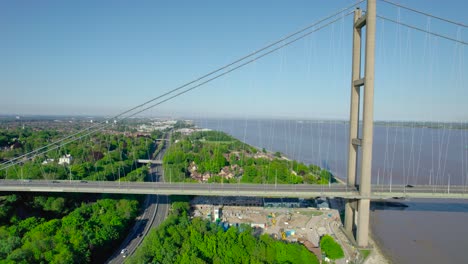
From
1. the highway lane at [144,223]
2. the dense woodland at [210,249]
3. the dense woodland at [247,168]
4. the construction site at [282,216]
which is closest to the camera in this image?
the dense woodland at [210,249]

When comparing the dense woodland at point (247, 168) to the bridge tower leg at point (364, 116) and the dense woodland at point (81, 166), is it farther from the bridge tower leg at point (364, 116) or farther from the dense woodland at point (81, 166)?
the bridge tower leg at point (364, 116)

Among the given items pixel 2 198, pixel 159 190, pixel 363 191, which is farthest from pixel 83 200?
pixel 363 191

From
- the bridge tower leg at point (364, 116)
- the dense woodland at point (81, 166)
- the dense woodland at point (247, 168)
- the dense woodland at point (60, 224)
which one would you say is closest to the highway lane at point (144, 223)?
the dense woodland at point (60, 224)

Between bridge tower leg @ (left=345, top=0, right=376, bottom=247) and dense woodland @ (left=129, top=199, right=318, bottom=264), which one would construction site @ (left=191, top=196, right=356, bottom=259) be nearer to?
bridge tower leg @ (left=345, top=0, right=376, bottom=247)

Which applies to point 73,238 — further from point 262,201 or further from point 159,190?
point 262,201

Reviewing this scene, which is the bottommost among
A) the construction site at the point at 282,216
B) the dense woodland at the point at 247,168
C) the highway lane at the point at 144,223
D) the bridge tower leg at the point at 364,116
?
the construction site at the point at 282,216

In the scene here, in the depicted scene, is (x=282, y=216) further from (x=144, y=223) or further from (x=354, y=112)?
(x=144, y=223)

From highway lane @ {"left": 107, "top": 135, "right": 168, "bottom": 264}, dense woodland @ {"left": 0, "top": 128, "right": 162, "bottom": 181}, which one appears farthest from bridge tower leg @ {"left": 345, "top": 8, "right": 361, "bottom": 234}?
dense woodland @ {"left": 0, "top": 128, "right": 162, "bottom": 181}
